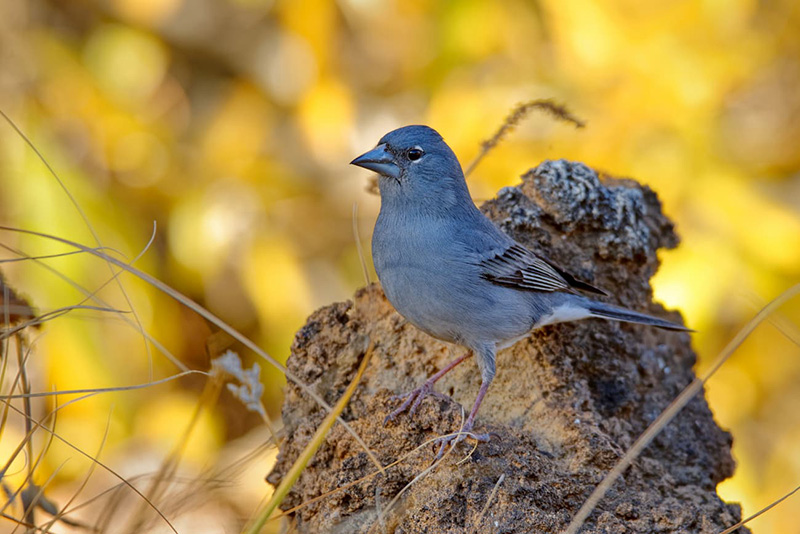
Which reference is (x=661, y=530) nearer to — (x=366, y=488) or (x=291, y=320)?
(x=366, y=488)

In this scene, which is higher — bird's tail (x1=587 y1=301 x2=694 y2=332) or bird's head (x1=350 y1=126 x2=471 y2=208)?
bird's head (x1=350 y1=126 x2=471 y2=208)

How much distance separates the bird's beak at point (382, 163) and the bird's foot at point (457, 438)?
3.98 ft

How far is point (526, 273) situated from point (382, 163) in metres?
0.80

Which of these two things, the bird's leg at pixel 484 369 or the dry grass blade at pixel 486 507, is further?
the bird's leg at pixel 484 369

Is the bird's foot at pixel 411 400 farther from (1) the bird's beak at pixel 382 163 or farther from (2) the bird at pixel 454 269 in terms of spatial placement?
(1) the bird's beak at pixel 382 163

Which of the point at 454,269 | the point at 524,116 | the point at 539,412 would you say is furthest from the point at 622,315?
the point at 524,116

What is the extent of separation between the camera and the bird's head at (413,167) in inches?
147

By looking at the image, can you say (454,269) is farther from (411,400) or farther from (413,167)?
(411,400)

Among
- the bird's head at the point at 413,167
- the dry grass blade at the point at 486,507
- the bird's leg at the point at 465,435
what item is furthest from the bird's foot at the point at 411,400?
the bird's head at the point at 413,167

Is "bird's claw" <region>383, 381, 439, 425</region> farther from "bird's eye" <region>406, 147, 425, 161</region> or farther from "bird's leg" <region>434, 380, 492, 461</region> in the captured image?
"bird's eye" <region>406, 147, 425, 161</region>

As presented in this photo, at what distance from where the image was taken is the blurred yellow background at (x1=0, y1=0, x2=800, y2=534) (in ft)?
20.2

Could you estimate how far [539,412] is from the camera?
11.1 feet

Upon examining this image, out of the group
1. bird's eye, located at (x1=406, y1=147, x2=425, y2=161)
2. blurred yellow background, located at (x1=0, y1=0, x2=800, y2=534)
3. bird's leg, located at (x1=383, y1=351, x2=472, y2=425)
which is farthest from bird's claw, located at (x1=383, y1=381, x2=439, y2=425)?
blurred yellow background, located at (x1=0, y1=0, x2=800, y2=534)

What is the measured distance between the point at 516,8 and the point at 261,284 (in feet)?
10.1
